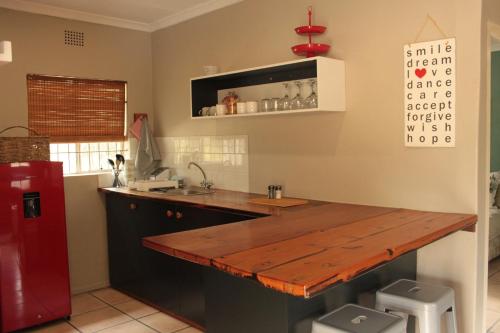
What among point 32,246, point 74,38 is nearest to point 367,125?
point 32,246

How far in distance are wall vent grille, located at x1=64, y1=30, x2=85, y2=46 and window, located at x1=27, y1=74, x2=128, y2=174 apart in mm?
337

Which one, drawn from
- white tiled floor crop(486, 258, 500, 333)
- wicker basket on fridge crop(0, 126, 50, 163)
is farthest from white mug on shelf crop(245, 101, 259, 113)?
white tiled floor crop(486, 258, 500, 333)

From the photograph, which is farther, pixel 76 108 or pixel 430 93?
pixel 76 108

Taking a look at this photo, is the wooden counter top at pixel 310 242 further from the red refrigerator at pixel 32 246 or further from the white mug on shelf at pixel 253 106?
the red refrigerator at pixel 32 246

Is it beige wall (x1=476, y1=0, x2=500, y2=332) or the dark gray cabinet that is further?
the dark gray cabinet

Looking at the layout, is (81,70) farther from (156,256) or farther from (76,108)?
(156,256)

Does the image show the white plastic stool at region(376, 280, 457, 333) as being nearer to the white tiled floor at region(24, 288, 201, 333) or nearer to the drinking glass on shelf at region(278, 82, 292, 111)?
the drinking glass on shelf at region(278, 82, 292, 111)

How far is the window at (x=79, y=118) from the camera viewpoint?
4227 mm

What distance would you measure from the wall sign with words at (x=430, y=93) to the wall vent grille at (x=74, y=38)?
10.1 ft

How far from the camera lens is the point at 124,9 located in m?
4.30

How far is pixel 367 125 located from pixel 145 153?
8.31ft

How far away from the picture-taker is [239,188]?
404 cm

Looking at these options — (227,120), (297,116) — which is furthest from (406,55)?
(227,120)

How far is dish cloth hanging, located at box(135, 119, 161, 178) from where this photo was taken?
186 inches
